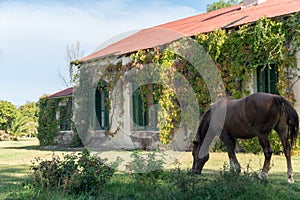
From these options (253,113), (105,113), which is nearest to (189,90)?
(105,113)

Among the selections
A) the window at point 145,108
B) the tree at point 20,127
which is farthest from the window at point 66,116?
the tree at point 20,127

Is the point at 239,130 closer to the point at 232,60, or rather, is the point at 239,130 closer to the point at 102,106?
the point at 232,60

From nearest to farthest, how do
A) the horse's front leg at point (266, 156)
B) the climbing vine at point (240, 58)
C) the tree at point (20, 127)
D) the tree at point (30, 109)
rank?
the horse's front leg at point (266, 156) → the climbing vine at point (240, 58) → the tree at point (20, 127) → the tree at point (30, 109)

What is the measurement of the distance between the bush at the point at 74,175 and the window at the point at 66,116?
52.2ft

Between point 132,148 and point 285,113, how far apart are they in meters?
10.4

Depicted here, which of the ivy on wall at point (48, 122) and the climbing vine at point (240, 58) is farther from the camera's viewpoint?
the ivy on wall at point (48, 122)

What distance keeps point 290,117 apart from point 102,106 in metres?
13.4

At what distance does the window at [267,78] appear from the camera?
41.5ft

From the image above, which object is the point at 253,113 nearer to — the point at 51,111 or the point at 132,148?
the point at 132,148

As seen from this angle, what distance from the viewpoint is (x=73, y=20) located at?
1412cm

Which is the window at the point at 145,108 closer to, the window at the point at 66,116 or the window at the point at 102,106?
the window at the point at 102,106

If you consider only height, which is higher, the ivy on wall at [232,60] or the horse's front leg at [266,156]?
the ivy on wall at [232,60]

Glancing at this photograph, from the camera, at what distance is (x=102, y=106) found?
64.5ft

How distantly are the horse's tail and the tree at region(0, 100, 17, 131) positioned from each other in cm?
3006
